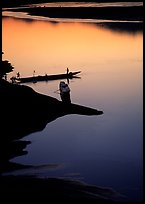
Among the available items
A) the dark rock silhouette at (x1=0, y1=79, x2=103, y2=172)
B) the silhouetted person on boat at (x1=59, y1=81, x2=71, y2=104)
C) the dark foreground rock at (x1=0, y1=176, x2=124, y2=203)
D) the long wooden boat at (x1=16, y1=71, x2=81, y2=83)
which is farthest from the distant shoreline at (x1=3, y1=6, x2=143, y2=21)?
the dark foreground rock at (x1=0, y1=176, x2=124, y2=203)

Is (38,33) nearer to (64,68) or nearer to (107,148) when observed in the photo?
(64,68)

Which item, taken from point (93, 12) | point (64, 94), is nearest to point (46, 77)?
point (64, 94)

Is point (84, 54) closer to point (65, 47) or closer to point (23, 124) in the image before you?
point (65, 47)

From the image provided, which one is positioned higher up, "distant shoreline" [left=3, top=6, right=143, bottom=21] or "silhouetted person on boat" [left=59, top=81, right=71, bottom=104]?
"distant shoreline" [left=3, top=6, right=143, bottom=21]

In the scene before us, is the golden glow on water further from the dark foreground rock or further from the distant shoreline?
the dark foreground rock

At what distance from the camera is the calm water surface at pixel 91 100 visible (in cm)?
731

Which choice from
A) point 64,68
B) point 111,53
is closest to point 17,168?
point 64,68

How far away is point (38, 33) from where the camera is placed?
22625 millimetres

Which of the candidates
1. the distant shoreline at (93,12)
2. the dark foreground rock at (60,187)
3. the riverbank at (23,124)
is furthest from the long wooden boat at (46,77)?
the dark foreground rock at (60,187)

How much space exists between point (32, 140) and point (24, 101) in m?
0.78

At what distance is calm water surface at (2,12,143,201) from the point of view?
7312 millimetres

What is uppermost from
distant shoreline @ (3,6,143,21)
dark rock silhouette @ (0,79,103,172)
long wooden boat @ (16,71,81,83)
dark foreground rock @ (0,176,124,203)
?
distant shoreline @ (3,6,143,21)

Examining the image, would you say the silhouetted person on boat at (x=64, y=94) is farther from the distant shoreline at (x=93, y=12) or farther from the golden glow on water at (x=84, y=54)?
the distant shoreline at (x=93, y=12)

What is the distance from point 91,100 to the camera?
488 inches
